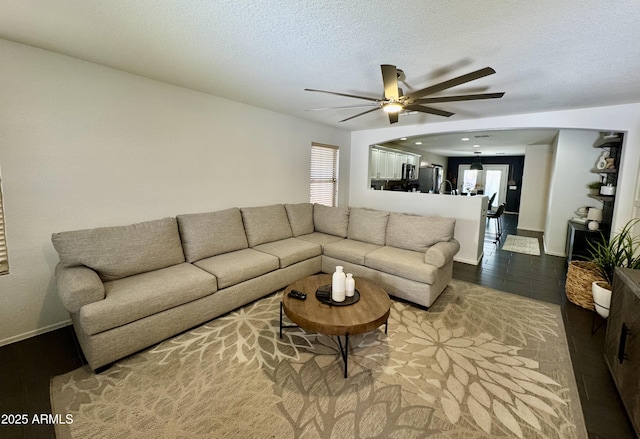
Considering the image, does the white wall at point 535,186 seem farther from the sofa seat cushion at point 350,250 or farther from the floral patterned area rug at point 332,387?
the sofa seat cushion at point 350,250

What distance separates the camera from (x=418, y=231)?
346 centimetres

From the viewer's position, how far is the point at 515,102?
10.9 feet

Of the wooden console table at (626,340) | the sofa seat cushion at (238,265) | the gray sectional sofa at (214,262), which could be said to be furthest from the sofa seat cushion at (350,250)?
the wooden console table at (626,340)

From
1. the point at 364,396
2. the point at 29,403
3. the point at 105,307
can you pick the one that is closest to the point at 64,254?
the point at 105,307

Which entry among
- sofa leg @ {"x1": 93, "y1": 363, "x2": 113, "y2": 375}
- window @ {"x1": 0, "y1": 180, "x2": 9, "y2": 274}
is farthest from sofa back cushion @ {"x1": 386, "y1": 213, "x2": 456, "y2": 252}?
window @ {"x1": 0, "y1": 180, "x2": 9, "y2": 274}

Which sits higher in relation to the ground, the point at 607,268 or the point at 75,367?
the point at 607,268

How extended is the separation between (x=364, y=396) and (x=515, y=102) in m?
3.63

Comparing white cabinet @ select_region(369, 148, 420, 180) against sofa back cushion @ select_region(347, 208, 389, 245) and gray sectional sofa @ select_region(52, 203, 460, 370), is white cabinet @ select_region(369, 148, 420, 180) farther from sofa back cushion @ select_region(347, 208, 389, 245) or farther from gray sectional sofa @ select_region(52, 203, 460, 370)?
gray sectional sofa @ select_region(52, 203, 460, 370)

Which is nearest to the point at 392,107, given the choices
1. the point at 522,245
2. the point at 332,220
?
the point at 332,220

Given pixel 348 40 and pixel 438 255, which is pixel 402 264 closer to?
pixel 438 255

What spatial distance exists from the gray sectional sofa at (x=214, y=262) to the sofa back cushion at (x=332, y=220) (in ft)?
0.05

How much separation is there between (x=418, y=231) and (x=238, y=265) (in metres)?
2.19

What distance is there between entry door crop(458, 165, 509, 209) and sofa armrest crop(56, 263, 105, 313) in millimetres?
11988

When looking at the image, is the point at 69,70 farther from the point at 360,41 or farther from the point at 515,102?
the point at 515,102
